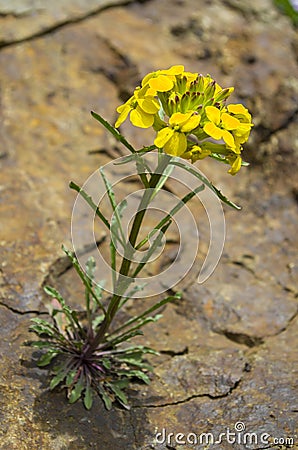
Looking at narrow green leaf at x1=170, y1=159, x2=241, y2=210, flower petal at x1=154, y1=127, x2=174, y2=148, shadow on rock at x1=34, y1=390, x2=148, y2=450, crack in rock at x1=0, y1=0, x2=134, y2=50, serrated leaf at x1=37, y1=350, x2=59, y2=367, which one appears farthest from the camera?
crack in rock at x1=0, y1=0, x2=134, y2=50

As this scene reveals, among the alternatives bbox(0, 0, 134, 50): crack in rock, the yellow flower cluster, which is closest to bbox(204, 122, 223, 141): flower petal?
the yellow flower cluster

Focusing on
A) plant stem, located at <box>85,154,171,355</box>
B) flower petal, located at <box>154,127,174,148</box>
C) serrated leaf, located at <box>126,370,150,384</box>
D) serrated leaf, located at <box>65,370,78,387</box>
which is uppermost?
flower petal, located at <box>154,127,174,148</box>

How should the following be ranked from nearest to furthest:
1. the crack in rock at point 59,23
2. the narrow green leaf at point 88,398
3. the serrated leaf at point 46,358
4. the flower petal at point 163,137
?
the flower petal at point 163,137 < the narrow green leaf at point 88,398 < the serrated leaf at point 46,358 < the crack in rock at point 59,23

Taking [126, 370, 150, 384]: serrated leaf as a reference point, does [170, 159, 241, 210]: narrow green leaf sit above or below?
above

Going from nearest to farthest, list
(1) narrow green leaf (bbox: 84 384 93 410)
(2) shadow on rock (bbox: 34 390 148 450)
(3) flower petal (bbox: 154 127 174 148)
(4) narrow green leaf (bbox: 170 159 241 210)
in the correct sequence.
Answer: (3) flower petal (bbox: 154 127 174 148)
(4) narrow green leaf (bbox: 170 159 241 210)
(2) shadow on rock (bbox: 34 390 148 450)
(1) narrow green leaf (bbox: 84 384 93 410)

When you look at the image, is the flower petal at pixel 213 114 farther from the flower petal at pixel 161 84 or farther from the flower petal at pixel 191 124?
the flower petal at pixel 161 84

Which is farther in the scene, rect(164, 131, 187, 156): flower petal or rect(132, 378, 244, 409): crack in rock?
rect(132, 378, 244, 409): crack in rock

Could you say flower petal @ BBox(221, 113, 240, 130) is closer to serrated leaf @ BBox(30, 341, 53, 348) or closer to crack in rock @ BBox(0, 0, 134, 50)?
serrated leaf @ BBox(30, 341, 53, 348)

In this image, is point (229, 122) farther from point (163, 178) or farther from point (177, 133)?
point (163, 178)

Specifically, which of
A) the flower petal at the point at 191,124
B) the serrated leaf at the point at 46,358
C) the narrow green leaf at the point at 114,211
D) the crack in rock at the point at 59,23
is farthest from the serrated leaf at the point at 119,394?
the crack in rock at the point at 59,23
